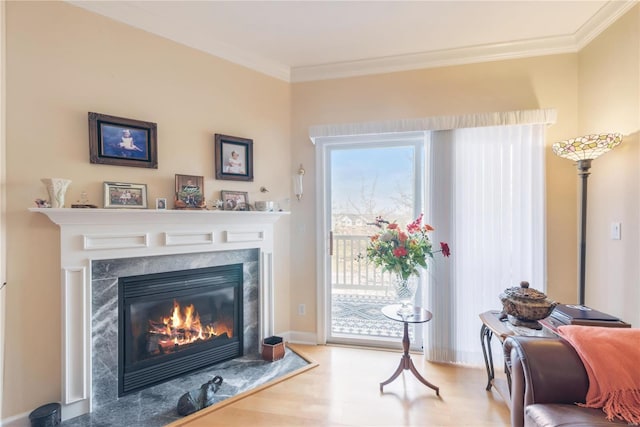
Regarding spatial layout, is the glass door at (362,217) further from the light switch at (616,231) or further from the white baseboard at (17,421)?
the white baseboard at (17,421)

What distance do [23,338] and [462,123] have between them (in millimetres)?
3474

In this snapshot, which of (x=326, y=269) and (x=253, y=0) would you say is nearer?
(x=253, y=0)

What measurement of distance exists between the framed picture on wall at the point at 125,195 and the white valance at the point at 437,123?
157 cm

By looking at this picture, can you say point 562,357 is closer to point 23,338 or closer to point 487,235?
point 487,235

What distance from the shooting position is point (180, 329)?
2408 mm

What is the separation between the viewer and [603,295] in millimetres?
2199

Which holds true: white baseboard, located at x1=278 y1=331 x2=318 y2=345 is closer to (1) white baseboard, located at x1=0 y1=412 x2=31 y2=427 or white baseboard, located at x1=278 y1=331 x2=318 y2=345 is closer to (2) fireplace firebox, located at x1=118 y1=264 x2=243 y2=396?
(2) fireplace firebox, located at x1=118 y1=264 x2=243 y2=396

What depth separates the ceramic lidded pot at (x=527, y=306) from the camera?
5.89 feet

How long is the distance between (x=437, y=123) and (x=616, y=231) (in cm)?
149

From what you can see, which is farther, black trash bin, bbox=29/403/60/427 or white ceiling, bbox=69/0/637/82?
white ceiling, bbox=69/0/637/82

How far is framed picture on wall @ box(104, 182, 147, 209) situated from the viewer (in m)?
2.03

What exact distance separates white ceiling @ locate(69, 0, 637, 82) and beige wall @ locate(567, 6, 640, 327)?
0.67 ft

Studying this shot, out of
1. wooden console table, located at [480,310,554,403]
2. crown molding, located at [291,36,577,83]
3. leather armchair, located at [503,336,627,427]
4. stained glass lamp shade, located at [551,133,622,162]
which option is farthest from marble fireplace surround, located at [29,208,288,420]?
stained glass lamp shade, located at [551,133,622,162]

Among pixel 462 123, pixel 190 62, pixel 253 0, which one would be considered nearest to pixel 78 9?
pixel 190 62
